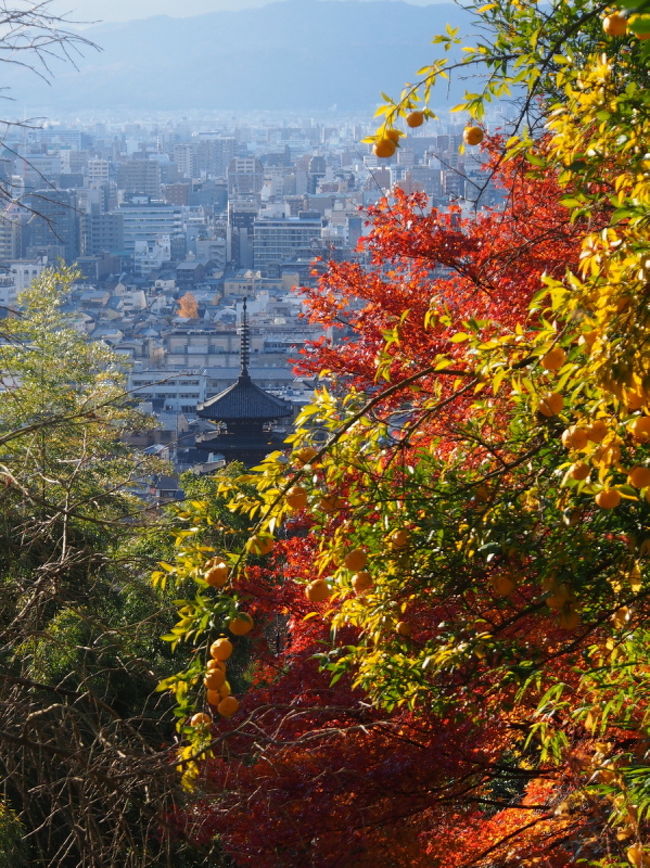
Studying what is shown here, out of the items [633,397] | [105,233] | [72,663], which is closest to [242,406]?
[72,663]

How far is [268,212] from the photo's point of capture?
313 feet

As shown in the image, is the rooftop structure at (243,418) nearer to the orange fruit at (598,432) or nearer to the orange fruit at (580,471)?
the orange fruit at (580,471)

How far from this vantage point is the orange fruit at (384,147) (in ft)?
6.92

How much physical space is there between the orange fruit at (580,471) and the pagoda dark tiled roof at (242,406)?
525 inches

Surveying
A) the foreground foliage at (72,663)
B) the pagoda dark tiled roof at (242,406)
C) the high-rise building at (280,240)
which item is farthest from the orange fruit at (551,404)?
the high-rise building at (280,240)

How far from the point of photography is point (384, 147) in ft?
6.98

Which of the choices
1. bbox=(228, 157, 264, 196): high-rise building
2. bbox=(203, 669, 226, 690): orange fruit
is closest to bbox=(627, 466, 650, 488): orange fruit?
bbox=(203, 669, 226, 690): orange fruit

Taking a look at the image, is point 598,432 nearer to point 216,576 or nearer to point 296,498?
point 296,498

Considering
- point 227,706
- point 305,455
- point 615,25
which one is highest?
point 615,25

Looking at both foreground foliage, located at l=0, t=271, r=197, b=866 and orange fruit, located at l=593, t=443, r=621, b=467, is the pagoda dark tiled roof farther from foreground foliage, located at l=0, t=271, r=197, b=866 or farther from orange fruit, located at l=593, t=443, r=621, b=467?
orange fruit, located at l=593, t=443, r=621, b=467

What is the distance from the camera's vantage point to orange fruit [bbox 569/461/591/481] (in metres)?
1.80

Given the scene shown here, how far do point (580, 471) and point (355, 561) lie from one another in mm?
623

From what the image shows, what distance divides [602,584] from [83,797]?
1188 mm

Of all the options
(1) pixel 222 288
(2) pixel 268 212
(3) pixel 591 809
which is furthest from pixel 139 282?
(3) pixel 591 809
